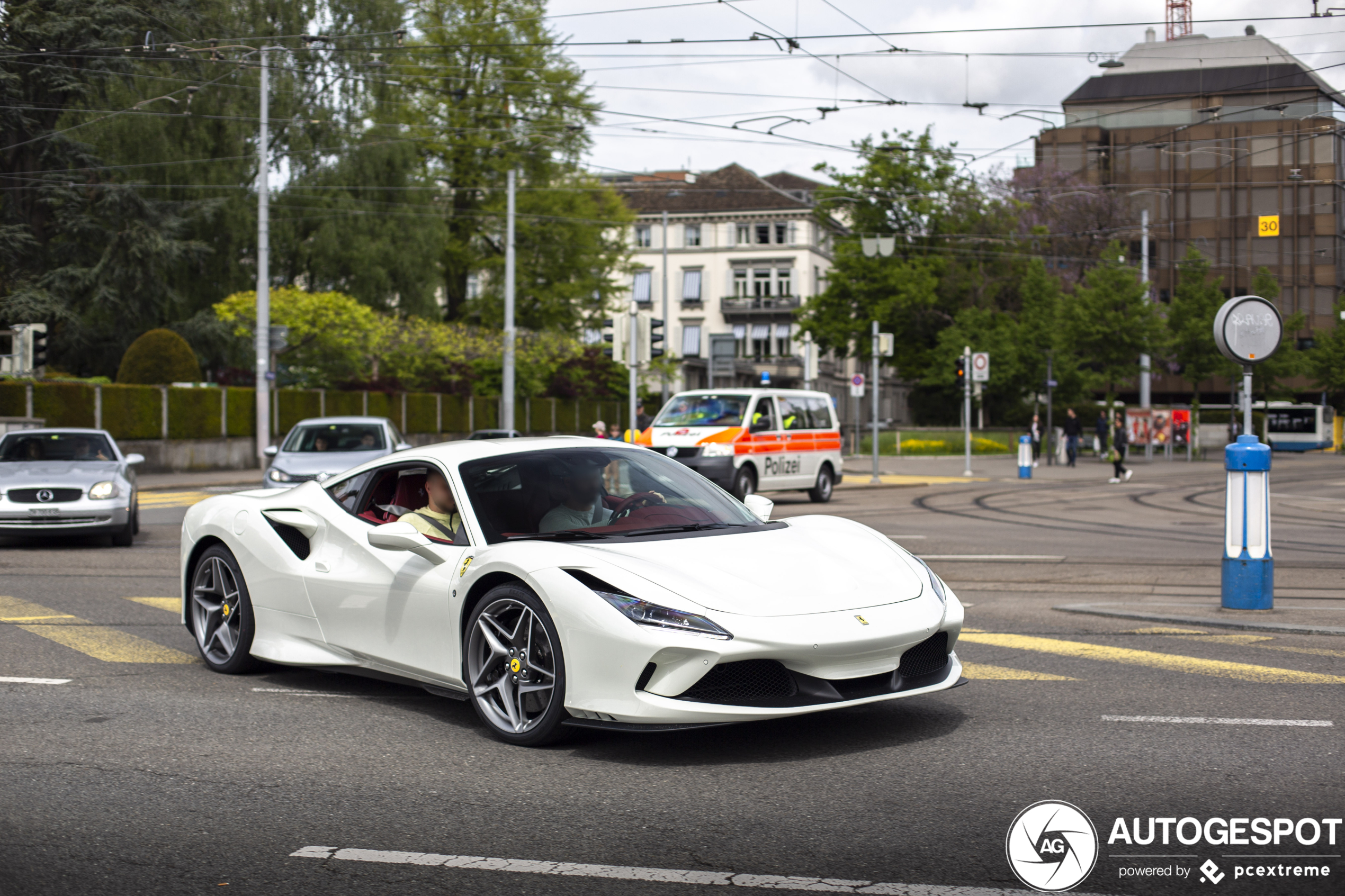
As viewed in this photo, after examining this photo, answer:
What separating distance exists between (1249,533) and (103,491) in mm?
12060

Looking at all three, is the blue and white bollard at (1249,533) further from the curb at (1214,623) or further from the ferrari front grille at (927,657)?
the ferrari front grille at (927,657)

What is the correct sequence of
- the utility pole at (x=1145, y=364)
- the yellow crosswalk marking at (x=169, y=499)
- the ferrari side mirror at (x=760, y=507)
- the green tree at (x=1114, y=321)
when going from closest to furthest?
the ferrari side mirror at (x=760, y=507)
the yellow crosswalk marking at (x=169, y=499)
the utility pole at (x=1145, y=364)
the green tree at (x=1114, y=321)

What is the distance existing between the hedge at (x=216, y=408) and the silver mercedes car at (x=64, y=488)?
1521 centimetres

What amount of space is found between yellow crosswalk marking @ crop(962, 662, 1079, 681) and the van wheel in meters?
14.1

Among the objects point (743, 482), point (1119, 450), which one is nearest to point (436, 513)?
point (743, 482)

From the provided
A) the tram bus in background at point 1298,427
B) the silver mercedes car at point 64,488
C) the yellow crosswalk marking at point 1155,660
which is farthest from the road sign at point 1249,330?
the tram bus in background at point 1298,427

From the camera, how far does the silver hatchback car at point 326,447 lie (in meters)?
18.8

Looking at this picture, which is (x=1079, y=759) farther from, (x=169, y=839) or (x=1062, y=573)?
(x=1062, y=573)

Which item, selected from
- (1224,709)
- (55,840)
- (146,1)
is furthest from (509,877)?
(146,1)

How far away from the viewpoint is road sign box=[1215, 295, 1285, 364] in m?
9.93

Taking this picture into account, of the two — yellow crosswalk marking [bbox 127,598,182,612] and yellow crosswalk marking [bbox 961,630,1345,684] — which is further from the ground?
yellow crosswalk marking [bbox 961,630,1345,684]

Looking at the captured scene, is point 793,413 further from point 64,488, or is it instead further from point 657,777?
point 657,777

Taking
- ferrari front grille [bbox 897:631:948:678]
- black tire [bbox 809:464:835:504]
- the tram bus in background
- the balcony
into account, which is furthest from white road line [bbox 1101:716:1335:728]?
the balcony

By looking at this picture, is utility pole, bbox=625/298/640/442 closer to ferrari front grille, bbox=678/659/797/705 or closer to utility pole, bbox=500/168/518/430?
ferrari front grille, bbox=678/659/797/705
